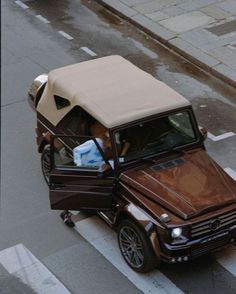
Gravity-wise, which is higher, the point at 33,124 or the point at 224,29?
the point at 224,29

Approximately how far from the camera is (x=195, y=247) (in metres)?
7.85

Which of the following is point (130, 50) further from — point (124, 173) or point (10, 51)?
point (124, 173)

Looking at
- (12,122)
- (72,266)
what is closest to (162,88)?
(72,266)

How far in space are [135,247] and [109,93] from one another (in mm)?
2196

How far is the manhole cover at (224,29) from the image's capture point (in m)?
14.8

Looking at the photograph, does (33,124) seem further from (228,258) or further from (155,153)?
(228,258)

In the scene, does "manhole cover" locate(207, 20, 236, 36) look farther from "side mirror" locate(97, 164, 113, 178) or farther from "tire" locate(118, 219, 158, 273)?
"tire" locate(118, 219, 158, 273)

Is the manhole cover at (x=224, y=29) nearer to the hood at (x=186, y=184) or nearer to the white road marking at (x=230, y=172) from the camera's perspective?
the white road marking at (x=230, y=172)

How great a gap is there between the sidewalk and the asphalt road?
0.24 metres

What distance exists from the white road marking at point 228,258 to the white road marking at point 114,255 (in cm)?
77

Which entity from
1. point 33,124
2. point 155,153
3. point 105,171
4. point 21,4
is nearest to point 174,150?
point 155,153

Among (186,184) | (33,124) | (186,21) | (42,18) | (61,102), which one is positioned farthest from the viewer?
(42,18)

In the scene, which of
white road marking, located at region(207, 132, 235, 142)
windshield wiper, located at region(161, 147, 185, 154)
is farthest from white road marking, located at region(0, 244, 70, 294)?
white road marking, located at region(207, 132, 235, 142)

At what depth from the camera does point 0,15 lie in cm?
1683
